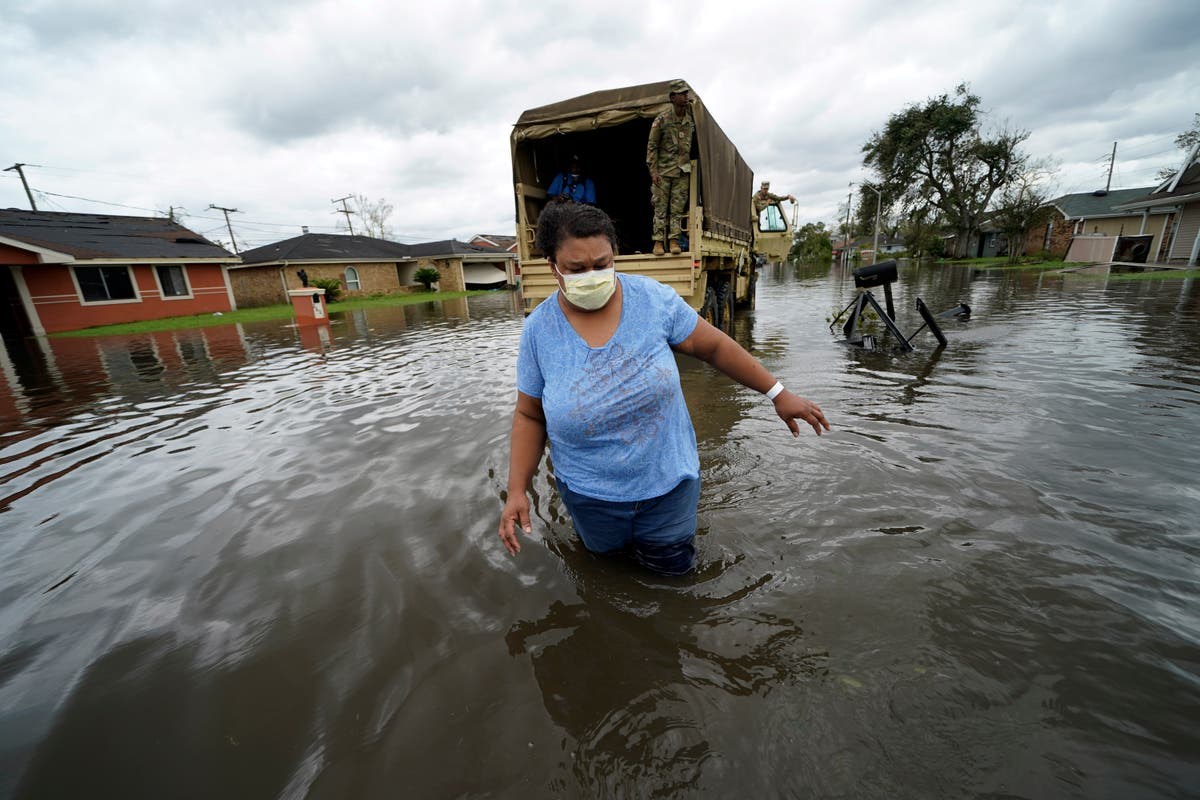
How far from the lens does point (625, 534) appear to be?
225cm

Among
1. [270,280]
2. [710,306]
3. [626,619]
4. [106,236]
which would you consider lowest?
[626,619]

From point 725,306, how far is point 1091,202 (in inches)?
1484

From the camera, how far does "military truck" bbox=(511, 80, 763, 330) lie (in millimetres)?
→ 6957

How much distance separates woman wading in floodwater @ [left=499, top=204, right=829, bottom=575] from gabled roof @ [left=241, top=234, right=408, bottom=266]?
33.1 m

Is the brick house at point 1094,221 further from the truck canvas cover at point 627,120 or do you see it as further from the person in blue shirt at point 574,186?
the person in blue shirt at point 574,186

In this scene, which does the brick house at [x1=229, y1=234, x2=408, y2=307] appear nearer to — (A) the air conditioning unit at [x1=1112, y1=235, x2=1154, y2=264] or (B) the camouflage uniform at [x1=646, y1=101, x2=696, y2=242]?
(B) the camouflage uniform at [x1=646, y1=101, x2=696, y2=242]

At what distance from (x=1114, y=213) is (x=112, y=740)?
130ft

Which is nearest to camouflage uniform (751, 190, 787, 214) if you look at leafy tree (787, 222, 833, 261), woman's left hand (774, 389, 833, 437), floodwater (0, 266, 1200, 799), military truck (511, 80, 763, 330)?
military truck (511, 80, 763, 330)

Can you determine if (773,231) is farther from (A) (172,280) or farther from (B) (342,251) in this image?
(B) (342,251)

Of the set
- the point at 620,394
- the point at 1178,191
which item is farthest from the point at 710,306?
the point at 1178,191

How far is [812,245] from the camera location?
7112 centimetres

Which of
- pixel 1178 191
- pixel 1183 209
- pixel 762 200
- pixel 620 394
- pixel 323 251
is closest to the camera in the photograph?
pixel 620 394

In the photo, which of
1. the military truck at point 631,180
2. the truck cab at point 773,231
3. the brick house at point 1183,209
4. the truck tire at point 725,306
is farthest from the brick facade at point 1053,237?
the military truck at point 631,180

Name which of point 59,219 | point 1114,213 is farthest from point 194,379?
point 1114,213
